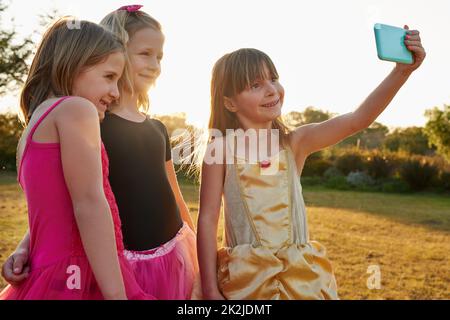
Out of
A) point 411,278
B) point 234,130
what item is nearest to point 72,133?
point 234,130

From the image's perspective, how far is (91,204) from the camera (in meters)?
1.62

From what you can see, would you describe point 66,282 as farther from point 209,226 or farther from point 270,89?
point 270,89

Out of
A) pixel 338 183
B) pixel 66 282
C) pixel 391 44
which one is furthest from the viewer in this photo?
pixel 338 183

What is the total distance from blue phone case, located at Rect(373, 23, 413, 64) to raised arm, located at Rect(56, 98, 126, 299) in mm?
1123

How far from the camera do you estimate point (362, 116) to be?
2346 mm

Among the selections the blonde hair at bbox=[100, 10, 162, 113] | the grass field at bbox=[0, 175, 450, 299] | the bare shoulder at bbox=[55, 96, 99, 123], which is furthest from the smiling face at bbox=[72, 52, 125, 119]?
the grass field at bbox=[0, 175, 450, 299]

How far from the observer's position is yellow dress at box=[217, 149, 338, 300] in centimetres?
217

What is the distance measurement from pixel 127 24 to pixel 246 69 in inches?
21.5

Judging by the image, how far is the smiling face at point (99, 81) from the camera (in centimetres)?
180

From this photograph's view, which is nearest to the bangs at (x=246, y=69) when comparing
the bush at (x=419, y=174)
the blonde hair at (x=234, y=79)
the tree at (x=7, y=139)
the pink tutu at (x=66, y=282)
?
the blonde hair at (x=234, y=79)

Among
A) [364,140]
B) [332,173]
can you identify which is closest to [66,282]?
[332,173]

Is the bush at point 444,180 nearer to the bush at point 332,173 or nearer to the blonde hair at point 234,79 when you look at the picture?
the bush at point 332,173

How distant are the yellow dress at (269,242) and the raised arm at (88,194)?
26.4 inches

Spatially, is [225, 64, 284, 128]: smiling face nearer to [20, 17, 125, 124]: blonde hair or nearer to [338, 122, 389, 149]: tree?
[20, 17, 125, 124]: blonde hair
